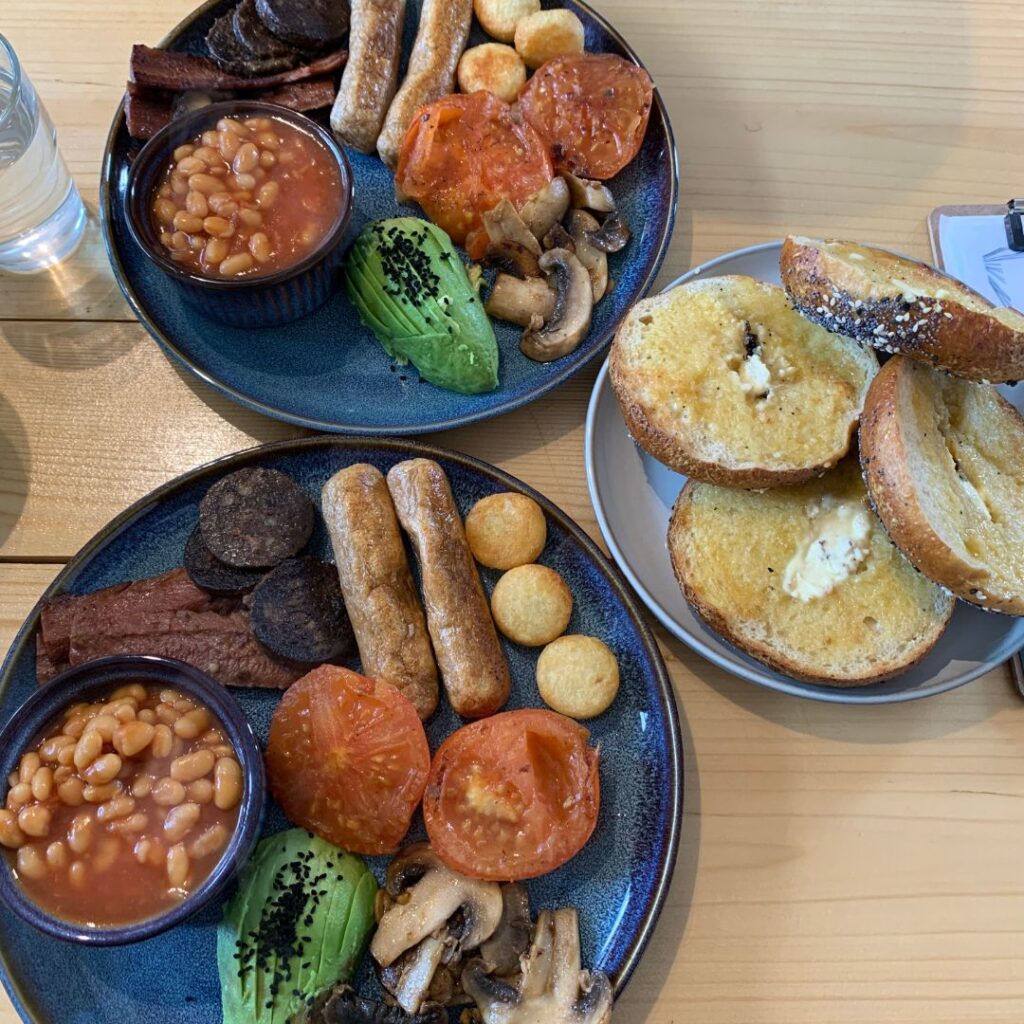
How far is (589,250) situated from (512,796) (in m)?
1.18

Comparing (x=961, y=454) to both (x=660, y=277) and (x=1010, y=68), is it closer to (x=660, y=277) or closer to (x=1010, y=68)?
(x=660, y=277)

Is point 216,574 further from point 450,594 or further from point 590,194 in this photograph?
point 590,194

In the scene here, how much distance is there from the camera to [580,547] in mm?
1771

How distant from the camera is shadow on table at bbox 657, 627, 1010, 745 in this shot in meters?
1.87

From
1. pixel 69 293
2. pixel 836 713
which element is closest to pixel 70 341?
pixel 69 293

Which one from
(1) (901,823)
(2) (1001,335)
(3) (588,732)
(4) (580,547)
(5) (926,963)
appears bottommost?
(5) (926,963)

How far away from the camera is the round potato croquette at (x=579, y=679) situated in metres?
1.68

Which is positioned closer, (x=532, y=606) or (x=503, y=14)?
(x=532, y=606)

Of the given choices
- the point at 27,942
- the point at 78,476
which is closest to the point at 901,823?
the point at 27,942

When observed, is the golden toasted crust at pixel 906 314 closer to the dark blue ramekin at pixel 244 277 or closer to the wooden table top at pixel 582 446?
the wooden table top at pixel 582 446

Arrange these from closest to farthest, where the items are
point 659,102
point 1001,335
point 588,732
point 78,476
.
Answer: point 1001,335
point 588,732
point 78,476
point 659,102

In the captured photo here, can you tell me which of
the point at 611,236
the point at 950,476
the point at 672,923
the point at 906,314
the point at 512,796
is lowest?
the point at 672,923

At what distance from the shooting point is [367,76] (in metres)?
2.08

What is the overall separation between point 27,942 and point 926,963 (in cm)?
158
